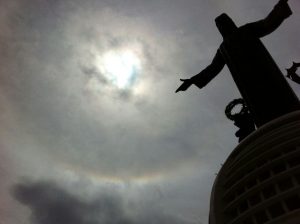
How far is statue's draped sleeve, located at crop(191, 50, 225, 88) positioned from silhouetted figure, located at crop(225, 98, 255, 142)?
2.31 metres

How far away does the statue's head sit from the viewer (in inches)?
1022

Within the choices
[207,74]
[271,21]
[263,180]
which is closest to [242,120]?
[207,74]

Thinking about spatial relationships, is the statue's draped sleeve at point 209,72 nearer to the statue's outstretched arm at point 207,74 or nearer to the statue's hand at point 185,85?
the statue's outstretched arm at point 207,74

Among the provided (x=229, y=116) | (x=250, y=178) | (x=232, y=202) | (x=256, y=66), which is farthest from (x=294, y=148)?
(x=229, y=116)

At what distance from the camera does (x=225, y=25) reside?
1046 inches

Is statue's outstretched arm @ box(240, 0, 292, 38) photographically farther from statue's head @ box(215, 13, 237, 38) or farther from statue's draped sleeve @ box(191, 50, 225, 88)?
statue's draped sleeve @ box(191, 50, 225, 88)

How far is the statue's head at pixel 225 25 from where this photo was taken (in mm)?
25953

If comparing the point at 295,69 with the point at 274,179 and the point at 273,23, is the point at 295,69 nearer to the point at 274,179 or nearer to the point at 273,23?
the point at 273,23

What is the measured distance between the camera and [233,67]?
942 inches

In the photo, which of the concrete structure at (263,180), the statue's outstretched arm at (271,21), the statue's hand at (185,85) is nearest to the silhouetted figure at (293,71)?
the statue's outstretched arm at (271,21)

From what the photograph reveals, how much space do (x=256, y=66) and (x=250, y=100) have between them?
235cm

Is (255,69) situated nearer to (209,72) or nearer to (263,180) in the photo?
(209,72)

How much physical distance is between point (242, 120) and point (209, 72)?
402 centimetres

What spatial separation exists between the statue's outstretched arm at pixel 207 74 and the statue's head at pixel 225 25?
1.39 metres
